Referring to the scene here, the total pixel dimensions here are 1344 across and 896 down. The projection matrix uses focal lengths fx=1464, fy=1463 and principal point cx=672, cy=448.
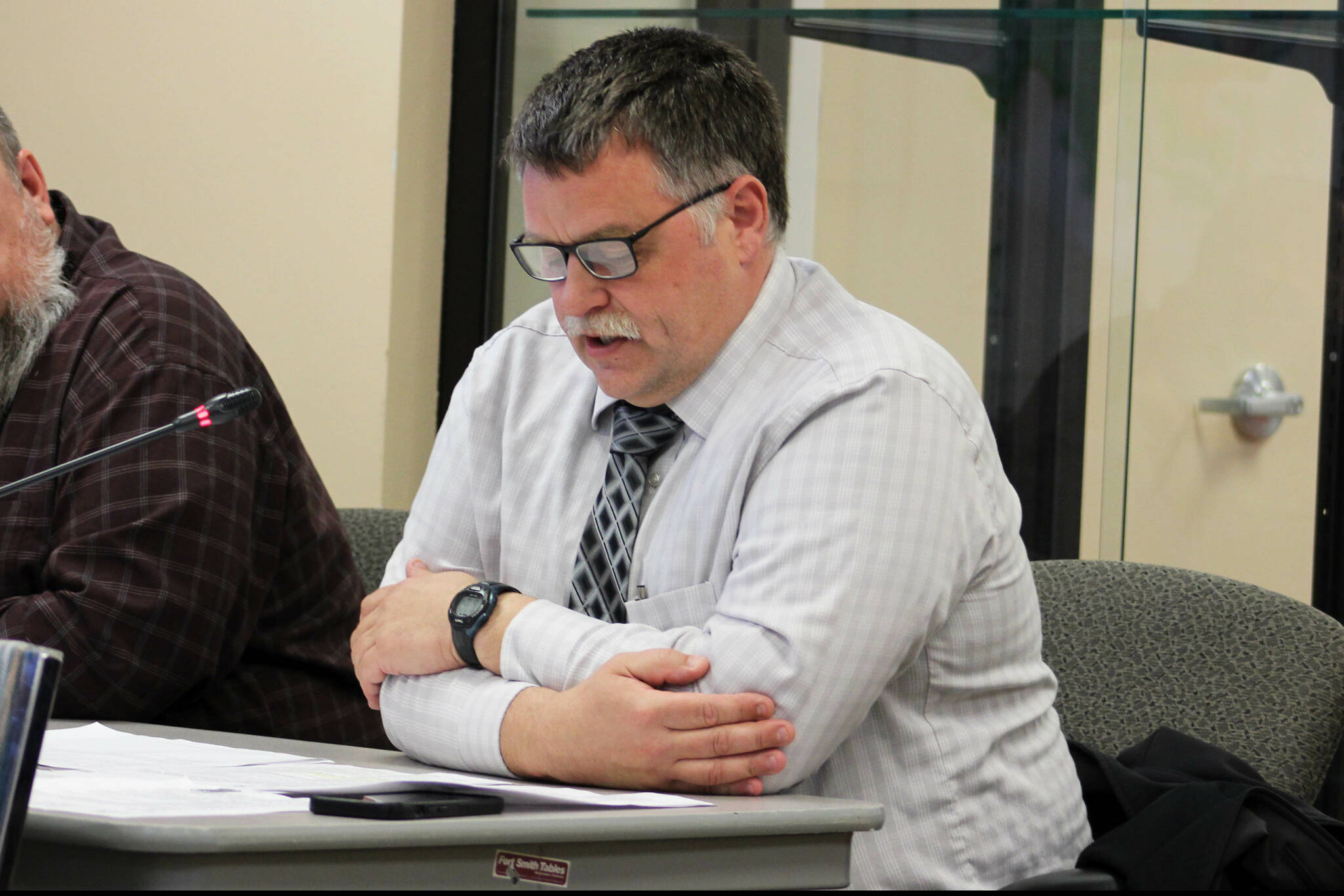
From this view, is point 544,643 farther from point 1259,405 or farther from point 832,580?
point 1259,405

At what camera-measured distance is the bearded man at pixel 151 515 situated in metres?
1.67

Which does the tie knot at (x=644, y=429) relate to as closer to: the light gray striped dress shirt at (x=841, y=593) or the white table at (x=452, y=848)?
the light gray striped dress shirt at (x=841, y=593)

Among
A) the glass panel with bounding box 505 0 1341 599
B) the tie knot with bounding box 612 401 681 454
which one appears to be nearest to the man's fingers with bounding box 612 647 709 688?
the tie knot with bounding box 612 401 681 454

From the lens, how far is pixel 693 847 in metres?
1.01

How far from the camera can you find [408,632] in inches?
55.6

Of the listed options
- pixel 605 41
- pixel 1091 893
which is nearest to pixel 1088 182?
pixel 605 41

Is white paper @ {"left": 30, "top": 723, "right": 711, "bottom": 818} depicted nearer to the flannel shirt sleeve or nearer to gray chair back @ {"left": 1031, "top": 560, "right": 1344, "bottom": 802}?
the flannel shirt sleeve

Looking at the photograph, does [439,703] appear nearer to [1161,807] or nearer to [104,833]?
[104,833]

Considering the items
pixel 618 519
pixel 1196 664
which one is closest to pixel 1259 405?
pixel 1196 664

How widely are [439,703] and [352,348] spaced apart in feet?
5.11

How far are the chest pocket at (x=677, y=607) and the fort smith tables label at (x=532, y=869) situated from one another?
18.1 inches

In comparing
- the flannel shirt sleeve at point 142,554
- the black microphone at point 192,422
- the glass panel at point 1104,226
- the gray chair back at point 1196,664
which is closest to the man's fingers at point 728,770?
the black microphone at point 192,422

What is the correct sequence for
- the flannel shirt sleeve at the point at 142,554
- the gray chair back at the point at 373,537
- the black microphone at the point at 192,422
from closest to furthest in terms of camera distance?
the black microphone at the point at 192,422, the flannel shirt sleeve at the point at 142,554, the gray chair back at the point at 373,537

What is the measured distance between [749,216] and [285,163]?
1.57 m
